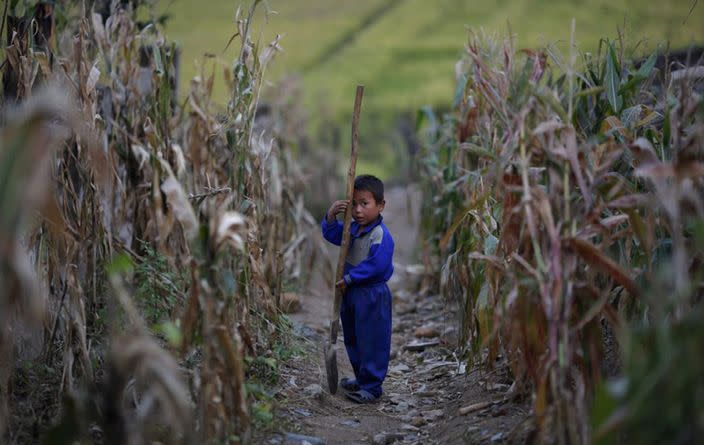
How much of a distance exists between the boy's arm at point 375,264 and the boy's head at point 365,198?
0.12m

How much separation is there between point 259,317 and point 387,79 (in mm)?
15276

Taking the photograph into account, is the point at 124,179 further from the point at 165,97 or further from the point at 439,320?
the point at 439,320

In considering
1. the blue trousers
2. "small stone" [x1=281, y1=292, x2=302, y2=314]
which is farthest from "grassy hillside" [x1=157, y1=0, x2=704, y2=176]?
the blue trousers

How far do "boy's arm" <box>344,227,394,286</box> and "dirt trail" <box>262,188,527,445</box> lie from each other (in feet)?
1.80

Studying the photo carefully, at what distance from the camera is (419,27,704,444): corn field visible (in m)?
1.77

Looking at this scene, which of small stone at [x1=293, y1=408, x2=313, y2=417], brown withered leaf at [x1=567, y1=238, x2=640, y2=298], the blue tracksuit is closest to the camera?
brown withered leaf at [x1=567, y1=238, x2=640, y2=298]

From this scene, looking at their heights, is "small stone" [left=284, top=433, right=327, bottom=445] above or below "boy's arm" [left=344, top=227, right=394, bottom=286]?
below

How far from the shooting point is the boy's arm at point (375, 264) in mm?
3484

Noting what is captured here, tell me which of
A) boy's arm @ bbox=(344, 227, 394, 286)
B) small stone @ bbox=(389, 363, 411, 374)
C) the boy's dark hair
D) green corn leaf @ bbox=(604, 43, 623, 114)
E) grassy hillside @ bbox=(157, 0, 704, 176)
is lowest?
small stone @ bbox=(389, 363, 411, 374)

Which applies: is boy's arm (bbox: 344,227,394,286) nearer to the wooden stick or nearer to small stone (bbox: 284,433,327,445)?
the wooden stick

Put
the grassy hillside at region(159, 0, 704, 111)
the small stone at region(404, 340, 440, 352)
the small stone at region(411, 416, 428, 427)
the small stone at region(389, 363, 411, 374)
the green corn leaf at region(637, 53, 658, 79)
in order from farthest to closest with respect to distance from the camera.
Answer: the grassy hillside at region(159, 0, 704, 111) < the small stone at region(404, 340, 440, 352) < the small stone at region(389, 363, 411, 374) < the small stone at region(411, 416, 428, 427) < the green corn leaf at region(637, 53, 658, 79)

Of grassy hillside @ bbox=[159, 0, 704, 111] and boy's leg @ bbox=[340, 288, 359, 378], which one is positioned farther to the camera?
grassy hillside @ bbox=[159, 0, 704, 111]

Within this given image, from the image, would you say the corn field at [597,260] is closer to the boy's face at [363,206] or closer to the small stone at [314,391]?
the boy's face at [363,206]

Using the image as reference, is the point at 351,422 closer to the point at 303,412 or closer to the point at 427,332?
the point at 303,412
